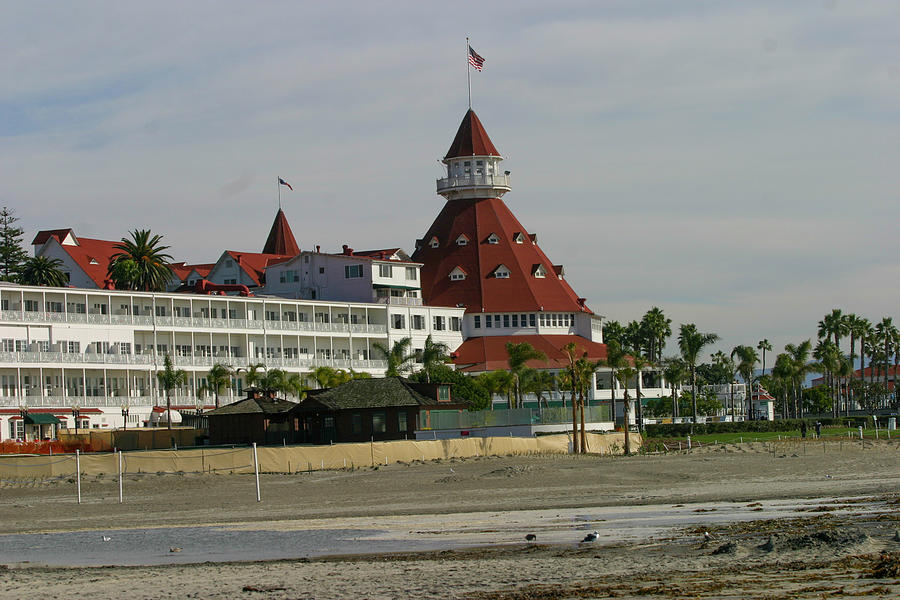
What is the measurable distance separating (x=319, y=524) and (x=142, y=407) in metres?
67.4

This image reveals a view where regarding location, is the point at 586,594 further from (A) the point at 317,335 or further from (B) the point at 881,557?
(A) the point at 317,335

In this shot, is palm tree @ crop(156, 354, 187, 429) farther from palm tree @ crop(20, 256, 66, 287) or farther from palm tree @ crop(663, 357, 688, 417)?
palm tree @ crop(663, 357, 688, 417)

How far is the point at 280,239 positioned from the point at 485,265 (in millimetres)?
37699

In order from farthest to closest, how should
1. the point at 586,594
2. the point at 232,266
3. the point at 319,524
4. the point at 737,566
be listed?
the point at 232,266 < the point at 319,524 < the point at 737,566 < the point at 586,594

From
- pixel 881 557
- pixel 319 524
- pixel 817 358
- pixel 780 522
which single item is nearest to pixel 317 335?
pixel 817 358

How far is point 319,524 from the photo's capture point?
3381 centimetres

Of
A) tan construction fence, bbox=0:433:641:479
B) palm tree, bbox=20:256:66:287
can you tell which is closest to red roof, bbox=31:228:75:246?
palm tree, bbox=20:256:66:287

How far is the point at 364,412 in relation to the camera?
74500 mm

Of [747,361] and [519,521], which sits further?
[747,361]

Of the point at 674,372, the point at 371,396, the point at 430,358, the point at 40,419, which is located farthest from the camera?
the point at 674,372

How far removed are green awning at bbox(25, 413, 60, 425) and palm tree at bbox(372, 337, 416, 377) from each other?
24795 millimetres

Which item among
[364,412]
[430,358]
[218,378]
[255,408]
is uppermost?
[430,358]

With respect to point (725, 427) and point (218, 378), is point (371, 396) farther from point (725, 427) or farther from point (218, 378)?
point (725, 427)

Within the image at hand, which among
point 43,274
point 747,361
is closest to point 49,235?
point 43,274
